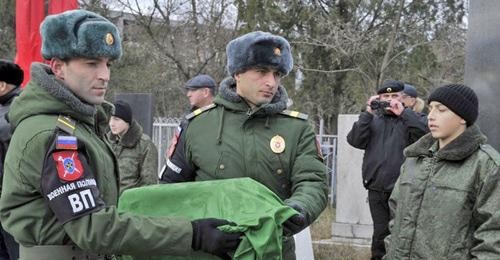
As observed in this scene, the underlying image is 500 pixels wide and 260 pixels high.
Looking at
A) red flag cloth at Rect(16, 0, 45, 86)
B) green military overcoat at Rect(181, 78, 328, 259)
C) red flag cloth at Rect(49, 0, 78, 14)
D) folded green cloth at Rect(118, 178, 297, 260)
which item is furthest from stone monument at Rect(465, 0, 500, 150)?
red flag cloth at Rect(16, 0, 45, 86)

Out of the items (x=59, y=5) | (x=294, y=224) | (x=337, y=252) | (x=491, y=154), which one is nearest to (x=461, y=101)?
(x=491, y=154)

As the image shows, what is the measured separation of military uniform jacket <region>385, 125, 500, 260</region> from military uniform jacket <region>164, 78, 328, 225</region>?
80 centimetres

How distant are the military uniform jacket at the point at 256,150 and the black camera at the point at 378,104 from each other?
304cm

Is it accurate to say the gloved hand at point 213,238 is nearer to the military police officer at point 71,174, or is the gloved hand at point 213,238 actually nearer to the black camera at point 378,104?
the military police officer at point 71,174

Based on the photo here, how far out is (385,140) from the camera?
6.29m

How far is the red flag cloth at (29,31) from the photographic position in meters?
6.75

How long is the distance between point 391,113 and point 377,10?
389 inches

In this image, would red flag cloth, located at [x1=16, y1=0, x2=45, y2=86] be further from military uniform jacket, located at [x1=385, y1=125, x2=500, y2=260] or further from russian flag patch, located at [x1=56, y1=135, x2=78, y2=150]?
russian flag patch, located at [x1=56, y1=135, x2=78, y2=150]

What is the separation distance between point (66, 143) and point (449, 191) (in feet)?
6.91

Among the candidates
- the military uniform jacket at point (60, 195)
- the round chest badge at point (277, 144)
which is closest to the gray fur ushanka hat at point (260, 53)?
the round chest badge at point (277, 144)

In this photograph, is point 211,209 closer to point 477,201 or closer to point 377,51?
point 477,201

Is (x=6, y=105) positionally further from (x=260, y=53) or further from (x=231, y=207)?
(x=231, y=207)

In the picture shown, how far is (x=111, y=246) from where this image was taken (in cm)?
228

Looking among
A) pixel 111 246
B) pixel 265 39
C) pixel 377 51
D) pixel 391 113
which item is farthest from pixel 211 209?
pixel 377 51
